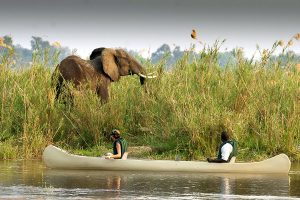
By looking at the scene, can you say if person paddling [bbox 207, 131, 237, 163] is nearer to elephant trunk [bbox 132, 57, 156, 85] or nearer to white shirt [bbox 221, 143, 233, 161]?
white shirt [bbox 221, 143, 233, 161]

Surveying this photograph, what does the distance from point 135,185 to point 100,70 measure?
9512 millimetres

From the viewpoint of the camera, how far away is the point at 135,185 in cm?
1587

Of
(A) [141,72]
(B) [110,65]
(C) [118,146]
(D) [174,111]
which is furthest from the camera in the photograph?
(A) [141,72]

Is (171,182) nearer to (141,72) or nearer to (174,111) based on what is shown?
(174,111)

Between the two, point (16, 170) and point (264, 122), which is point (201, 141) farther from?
point (16, 170)

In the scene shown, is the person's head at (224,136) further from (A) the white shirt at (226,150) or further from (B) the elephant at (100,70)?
(B) the elephant at (100,70)

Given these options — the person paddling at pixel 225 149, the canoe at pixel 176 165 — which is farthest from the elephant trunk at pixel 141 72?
the person paddling at pixel 225 149

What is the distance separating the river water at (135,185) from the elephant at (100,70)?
5449mm

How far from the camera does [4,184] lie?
1555 cm

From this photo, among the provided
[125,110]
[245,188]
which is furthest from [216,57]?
[245,188]

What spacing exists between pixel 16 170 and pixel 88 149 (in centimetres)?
385

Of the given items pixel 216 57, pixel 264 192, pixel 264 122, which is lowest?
pixel 264 192

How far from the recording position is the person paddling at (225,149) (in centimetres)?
1802

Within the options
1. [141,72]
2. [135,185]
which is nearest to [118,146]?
[135,185]
